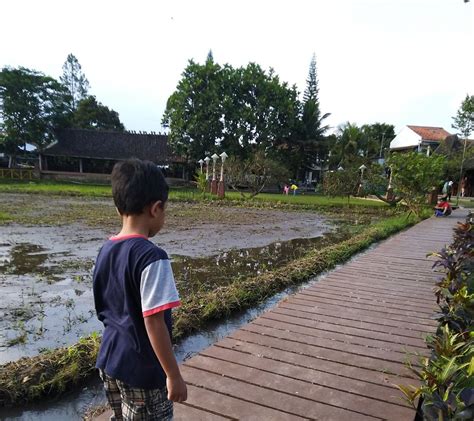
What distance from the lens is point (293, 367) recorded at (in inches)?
99.9

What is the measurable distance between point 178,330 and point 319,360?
143 centimetres

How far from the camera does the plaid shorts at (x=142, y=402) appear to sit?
1.36m

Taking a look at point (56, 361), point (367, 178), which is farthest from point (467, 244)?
point (367, 178)

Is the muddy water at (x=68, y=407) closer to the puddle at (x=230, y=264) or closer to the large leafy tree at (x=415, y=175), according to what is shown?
the puddle at (x=230, y=264)

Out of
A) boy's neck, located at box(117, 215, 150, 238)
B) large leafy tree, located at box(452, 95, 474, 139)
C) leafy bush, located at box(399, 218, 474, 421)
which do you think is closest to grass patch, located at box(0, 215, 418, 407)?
boy's neck, located at box(117, 215, 150, 238)

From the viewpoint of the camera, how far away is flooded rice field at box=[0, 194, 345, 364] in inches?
143

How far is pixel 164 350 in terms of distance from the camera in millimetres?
1243

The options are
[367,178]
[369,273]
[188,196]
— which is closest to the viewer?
[369,273]

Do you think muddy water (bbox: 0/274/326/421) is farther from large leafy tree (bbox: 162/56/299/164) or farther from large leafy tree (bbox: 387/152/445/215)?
large leafy tree (bbox: 162/56/299/164)

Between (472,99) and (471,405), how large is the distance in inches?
1010

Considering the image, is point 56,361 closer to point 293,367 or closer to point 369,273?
point 293,367

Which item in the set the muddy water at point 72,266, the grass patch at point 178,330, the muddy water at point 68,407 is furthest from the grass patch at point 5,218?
the muddy water at point 68,407

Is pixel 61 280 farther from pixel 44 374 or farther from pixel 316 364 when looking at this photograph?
pixel 316 364

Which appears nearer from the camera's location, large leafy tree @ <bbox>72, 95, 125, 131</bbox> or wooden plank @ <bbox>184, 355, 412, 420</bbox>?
wooden plank @ <bbox>184, 355, 412, 420</bbox>
